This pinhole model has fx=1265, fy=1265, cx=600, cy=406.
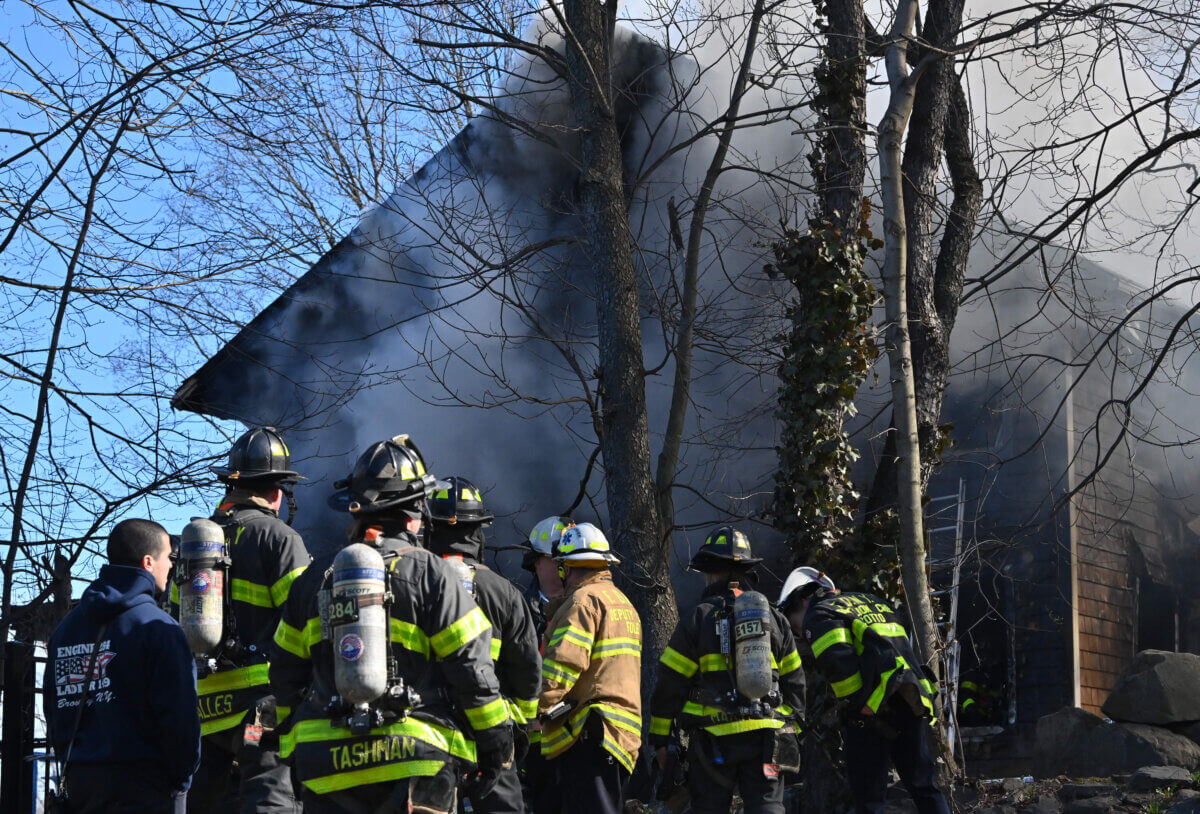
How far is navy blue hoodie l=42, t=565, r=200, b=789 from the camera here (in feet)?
13.7

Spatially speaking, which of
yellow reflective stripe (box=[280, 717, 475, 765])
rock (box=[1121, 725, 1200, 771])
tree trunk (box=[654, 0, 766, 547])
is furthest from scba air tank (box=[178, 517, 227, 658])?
rock (box=[1121, 725, 1200, 771])

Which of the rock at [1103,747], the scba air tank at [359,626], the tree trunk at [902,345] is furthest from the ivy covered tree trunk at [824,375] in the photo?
the scba air tank at [359,626]

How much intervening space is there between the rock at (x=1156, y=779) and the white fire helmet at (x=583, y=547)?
351 cm

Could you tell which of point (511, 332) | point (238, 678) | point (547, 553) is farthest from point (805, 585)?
point (511, 332)

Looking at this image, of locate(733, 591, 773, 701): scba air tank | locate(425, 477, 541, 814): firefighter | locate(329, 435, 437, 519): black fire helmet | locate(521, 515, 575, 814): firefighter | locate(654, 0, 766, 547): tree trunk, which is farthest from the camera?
locate(654, 0, 766, 547): tree trunk

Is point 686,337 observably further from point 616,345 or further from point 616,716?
point 616,716

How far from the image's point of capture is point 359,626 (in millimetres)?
3430

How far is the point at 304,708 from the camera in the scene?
3.63m

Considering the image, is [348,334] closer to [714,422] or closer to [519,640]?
[714,422]

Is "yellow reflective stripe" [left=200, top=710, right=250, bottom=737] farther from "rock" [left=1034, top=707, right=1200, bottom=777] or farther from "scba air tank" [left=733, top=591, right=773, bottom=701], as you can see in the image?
"rock" [left=1034, top=707, right=1200, bottom=777]

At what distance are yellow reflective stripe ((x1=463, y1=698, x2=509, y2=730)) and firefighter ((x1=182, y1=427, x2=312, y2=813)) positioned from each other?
4.19 feet

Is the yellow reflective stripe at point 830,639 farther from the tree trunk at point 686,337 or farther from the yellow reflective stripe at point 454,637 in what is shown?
the yellow reflective stripe at point 454,637

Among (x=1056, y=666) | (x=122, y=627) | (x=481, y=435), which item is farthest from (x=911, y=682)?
(x=481, y=435)

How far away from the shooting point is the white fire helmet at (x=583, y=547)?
18.5 feet
